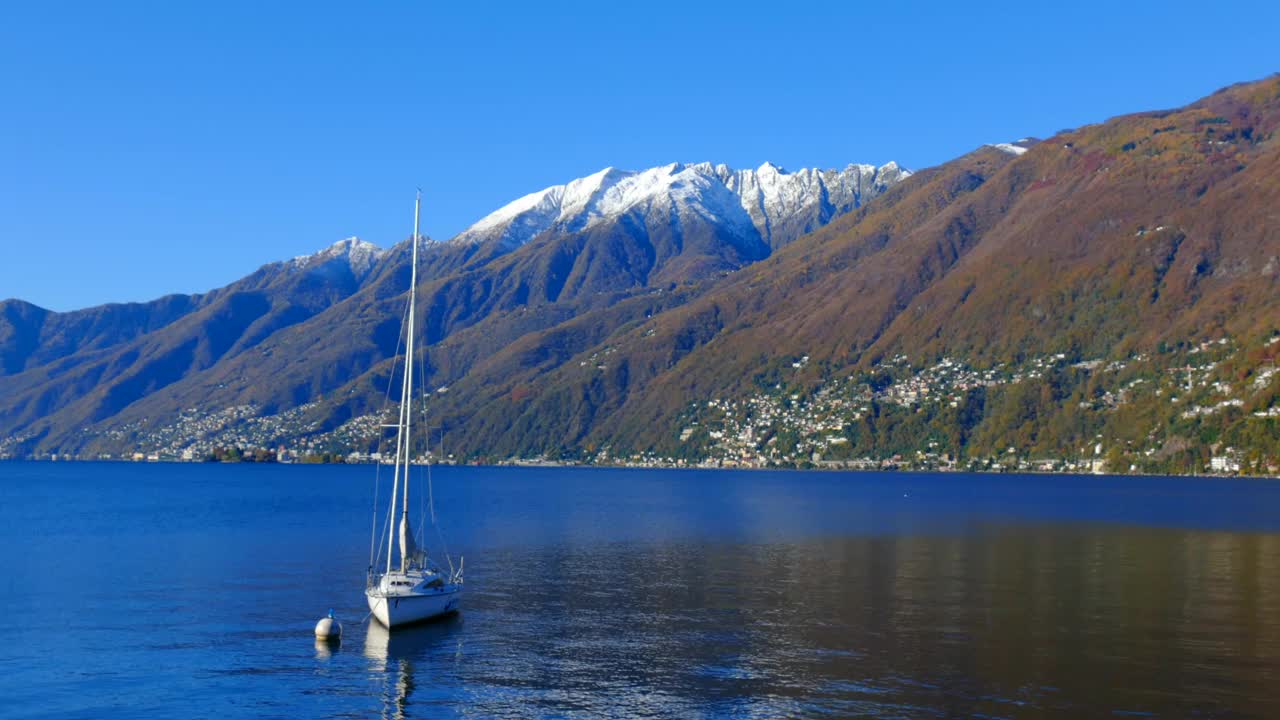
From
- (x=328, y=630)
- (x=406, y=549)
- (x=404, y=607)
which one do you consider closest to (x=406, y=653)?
(x=328, y=630)

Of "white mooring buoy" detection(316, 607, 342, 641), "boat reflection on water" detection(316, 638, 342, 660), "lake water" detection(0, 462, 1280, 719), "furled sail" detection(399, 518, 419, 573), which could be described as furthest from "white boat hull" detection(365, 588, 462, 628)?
"boat reflection on water" detection(316, 638, 342, 660)

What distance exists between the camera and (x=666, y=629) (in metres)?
63.5

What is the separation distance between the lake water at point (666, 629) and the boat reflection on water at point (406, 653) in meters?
0.21

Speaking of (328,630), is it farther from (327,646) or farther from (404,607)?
(404,607)

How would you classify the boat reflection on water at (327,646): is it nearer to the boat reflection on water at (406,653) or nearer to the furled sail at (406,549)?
the boat reflection on water at (406,653)

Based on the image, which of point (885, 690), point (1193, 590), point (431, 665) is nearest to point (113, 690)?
point (431, 665)

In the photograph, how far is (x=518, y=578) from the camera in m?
85.9

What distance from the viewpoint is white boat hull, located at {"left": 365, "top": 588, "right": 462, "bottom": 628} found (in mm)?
62562

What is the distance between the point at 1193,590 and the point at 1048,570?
551 inches

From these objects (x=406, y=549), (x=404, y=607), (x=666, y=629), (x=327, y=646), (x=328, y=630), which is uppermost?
(x=406, y=549)

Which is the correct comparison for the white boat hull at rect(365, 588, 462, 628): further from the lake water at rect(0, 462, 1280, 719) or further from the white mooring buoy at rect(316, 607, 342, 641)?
the white mooring buoy at rect(316, 607, 342, 641)

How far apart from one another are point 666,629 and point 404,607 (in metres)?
14.3

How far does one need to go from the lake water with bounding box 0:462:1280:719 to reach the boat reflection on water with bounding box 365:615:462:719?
→ 0.21 meters

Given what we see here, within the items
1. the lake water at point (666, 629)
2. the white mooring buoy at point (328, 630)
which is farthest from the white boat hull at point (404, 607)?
the white mooring buoy at point (328, 630)
